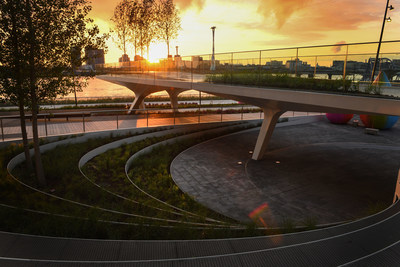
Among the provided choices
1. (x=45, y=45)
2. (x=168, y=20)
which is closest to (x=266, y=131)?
(x=45, y=45)

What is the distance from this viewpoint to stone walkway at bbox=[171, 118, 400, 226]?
9.77 meters

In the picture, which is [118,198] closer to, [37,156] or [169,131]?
[37,156]

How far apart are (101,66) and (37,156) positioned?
3245 centimetres

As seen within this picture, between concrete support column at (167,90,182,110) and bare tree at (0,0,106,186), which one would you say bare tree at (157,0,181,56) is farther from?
bare tree at (0,0,106,186)

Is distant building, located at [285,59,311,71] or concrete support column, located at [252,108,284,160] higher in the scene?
distant building, located at [285,59,311,71]

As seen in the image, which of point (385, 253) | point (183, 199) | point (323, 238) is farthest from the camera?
point (183, 199)

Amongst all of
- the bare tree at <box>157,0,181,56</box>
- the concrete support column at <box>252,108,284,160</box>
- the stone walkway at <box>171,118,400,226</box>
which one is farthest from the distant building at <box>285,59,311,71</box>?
the bare tree at <box>157,0,181,56</box>

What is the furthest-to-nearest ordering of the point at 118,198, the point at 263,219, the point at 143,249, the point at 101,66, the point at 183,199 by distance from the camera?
the point at 101,66
the point at 183,199
the point at 118,198
the point at 263,219
the point at 143,249

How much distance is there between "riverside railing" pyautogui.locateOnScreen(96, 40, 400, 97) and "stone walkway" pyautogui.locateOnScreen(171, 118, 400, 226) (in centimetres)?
428

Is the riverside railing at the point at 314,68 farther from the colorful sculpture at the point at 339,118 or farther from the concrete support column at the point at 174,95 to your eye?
the colorful sculpture at the point at 339,118

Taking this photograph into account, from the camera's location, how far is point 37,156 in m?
10.4

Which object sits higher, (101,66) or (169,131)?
(101,66)

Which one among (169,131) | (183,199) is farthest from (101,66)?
(183,199)

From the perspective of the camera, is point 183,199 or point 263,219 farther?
point 183,199
